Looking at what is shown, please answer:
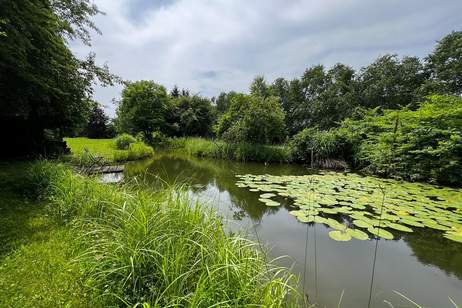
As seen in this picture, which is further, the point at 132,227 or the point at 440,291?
the point at 440,291

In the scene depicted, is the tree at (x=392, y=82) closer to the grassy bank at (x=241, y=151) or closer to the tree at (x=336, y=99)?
the tree at (x=336, y=99)

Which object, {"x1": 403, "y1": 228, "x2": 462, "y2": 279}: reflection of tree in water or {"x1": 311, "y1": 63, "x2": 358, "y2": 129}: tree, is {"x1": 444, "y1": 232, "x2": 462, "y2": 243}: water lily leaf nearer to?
{"x1": 403, "y1": 228, "x2": 462, "y2": 279}: reflection of tree in water

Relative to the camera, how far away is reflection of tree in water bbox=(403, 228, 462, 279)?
10.0 feet

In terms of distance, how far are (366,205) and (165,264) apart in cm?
460

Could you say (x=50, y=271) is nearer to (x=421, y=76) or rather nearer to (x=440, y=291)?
(x=440, y=291)

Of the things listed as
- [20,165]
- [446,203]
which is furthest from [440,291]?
[20,165]

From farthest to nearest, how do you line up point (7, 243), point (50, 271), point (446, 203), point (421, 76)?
point (421, 76), point (446, 203), point (7, 243), point (50, 271)

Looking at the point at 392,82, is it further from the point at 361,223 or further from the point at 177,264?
the point at 177,264

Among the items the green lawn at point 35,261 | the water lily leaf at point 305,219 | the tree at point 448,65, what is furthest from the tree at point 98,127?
the tree at point 448,65

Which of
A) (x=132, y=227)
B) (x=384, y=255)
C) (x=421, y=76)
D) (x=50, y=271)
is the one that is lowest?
(x=384, y=255)

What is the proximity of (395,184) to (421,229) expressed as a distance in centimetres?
350

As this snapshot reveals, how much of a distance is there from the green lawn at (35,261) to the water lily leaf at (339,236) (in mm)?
3142

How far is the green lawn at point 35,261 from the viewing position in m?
1.84

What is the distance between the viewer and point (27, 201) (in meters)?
3.72
